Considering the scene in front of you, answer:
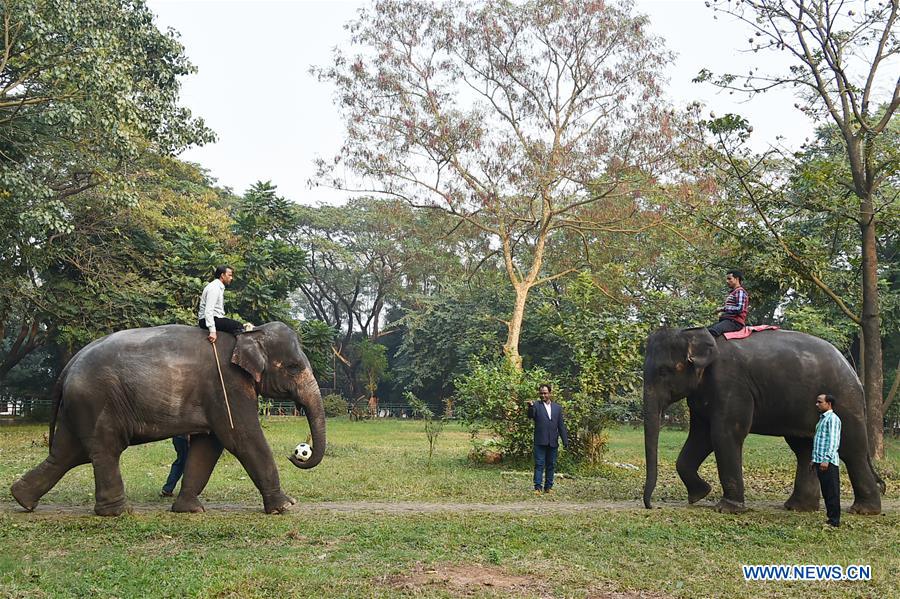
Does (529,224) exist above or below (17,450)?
above

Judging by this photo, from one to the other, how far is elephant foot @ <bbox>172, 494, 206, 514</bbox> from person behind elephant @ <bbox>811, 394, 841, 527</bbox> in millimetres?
7481

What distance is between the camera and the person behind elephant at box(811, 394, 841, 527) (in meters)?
9.98

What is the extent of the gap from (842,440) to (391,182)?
21.1m

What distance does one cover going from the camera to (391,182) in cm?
3042

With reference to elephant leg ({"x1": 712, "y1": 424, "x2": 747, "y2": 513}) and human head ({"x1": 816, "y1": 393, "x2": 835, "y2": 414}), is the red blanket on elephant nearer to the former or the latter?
elephant leg ({"x1": 712, "y1": 424, "x2": 747, "y2": 513})

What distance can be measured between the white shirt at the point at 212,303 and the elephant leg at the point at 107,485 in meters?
1.88

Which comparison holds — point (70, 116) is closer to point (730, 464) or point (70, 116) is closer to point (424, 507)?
point (424, 507)

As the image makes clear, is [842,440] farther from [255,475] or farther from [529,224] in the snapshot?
[529,224]

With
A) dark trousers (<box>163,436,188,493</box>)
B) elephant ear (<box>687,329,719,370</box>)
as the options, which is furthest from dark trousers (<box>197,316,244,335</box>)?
elephant ear (<box>687,329,719,370</box>)

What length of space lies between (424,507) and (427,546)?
3.13 m

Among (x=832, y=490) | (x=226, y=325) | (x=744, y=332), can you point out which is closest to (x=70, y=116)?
(x=226, y=325)

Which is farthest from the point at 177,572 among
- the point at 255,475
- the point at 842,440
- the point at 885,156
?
the point at 885,156

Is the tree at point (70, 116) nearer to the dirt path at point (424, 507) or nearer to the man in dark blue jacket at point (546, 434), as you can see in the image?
the dirt path at point (424, 507)

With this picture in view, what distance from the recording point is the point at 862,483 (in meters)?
11.4
